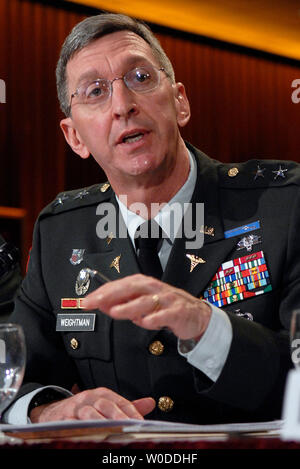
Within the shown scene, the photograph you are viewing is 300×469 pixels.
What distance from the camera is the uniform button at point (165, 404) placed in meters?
1.58

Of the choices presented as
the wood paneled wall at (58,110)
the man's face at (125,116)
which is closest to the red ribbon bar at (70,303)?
the man's face at (125,116)

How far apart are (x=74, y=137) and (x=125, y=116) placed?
1.08ft

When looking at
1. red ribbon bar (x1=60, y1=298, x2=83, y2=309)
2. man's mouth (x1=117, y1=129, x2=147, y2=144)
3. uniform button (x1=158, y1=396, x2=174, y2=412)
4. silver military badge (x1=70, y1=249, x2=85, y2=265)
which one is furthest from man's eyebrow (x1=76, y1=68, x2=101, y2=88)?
uniform button (x1=158, y1=396, x2=174, y2=412)

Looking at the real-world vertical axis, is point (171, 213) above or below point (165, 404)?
above

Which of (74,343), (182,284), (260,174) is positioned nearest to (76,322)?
(74,343)

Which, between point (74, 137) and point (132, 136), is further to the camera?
point (74, 137)

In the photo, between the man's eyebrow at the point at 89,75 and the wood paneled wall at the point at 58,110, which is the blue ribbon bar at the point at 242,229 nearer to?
the man's eyebrow at the point at 89,75

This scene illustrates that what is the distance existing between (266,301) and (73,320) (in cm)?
48

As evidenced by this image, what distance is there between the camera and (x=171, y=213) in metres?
1.75

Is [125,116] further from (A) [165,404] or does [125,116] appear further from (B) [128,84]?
(A) [165,404]

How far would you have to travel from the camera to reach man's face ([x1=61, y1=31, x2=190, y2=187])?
1.71 m

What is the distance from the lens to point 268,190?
171 centimetres

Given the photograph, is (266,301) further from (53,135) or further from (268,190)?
(53,135)

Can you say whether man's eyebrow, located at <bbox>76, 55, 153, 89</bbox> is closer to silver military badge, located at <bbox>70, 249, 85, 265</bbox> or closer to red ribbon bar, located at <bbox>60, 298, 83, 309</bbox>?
silver military badge, located at <bbox>70, 249, 85, 265</bbox>
